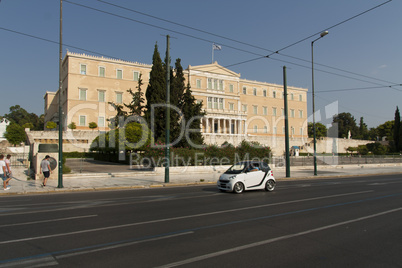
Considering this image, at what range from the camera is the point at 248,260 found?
4.91 metres

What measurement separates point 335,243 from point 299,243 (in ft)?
2.43

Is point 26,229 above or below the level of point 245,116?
below

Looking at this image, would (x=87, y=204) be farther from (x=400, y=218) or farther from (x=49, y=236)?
(x=400, y=218)

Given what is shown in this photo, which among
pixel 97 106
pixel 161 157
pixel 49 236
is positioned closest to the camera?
pixel 49 236

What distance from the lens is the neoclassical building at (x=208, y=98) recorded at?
198ft

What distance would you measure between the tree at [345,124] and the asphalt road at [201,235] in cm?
12648

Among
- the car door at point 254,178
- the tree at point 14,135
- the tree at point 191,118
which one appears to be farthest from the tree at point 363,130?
the car door at point 254,178

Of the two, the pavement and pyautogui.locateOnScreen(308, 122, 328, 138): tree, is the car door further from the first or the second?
pyautogui.locateOnScreen(308, 122, 328, 138): tree

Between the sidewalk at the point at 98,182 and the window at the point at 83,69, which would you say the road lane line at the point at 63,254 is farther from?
the window at the point at 83,69

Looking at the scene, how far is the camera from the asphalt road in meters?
4.93

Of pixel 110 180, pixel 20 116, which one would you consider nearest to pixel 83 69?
pixel 110 180

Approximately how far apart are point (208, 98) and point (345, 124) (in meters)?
82.7

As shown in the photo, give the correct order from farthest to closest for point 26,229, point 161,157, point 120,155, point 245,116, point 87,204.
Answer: point 245,116 < point 120,155 < point 161,157 < point 87,204 < point 26,229

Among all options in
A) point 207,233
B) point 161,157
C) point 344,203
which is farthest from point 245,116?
point 207,233
